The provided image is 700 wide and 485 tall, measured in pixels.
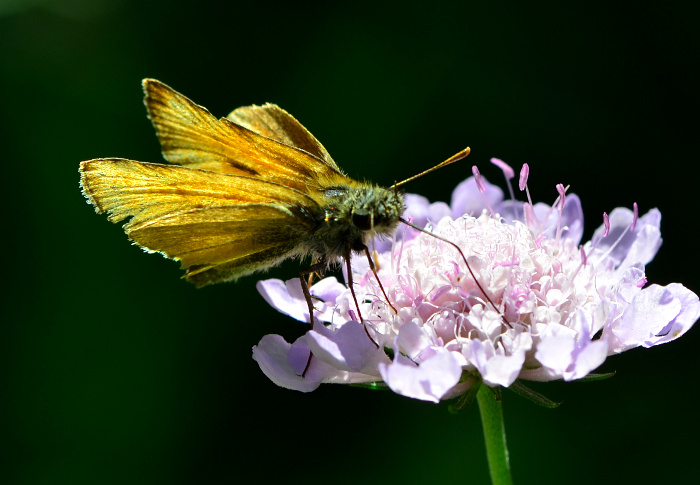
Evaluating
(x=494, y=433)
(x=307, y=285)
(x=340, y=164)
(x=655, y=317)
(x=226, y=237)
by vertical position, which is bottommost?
(x=494, y=433)

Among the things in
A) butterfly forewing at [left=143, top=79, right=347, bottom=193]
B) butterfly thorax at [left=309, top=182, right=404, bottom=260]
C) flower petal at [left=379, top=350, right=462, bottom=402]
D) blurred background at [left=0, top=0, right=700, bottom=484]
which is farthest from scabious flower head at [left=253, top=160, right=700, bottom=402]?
blurred background at [left=0, top=0, right=700, bottom=484]

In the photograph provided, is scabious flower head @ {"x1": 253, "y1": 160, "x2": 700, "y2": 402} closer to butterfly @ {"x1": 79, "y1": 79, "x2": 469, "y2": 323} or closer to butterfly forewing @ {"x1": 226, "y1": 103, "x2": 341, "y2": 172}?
butterfly @ {"x1": 79, "y1": 79, "x2": 469, "y2": 323}

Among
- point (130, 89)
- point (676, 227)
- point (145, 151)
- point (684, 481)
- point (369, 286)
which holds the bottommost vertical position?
point (684, 481)

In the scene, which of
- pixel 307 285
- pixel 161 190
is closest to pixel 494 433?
pixel 307 285

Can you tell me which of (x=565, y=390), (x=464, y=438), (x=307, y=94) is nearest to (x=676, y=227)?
(x=565, y=390)

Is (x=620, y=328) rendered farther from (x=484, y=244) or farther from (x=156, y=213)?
(x=156, y=213)

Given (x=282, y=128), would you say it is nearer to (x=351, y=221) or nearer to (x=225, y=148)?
(x=225, y=148)
